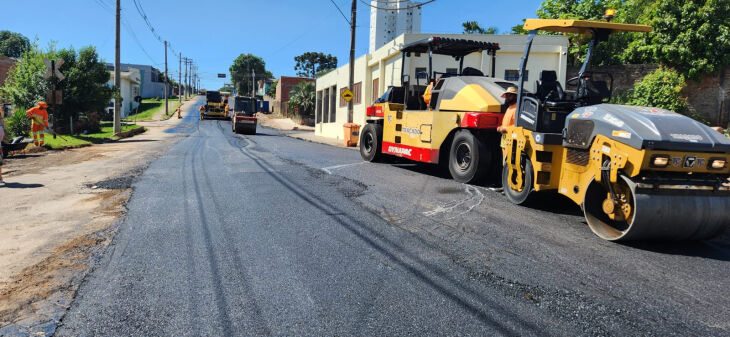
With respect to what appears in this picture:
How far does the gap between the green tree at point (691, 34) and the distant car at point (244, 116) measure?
21195mm

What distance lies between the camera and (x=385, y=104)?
40.6 ft

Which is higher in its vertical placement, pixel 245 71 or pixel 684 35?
pixel 245 71

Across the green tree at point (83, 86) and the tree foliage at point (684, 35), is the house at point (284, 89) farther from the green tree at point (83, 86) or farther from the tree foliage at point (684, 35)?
the tree foliage at point (684, 35)

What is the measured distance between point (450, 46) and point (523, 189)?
5.11 meters

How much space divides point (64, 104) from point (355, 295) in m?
25.6

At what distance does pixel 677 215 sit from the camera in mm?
4836

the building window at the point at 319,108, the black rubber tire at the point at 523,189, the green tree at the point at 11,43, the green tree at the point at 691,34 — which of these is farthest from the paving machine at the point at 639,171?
the green tree at the point at 11,43

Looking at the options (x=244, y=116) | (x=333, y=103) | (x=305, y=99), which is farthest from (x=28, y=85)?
(x=305, y=99)

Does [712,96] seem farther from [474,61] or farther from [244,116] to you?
[244,116]

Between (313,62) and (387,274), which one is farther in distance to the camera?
(313,62)

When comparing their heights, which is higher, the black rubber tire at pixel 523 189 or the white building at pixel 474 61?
the white building at pixel 474 61

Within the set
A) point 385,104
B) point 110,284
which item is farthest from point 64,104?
point 110,284

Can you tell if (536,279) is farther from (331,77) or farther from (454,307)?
(331,77)

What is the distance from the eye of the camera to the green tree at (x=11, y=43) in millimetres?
98562
